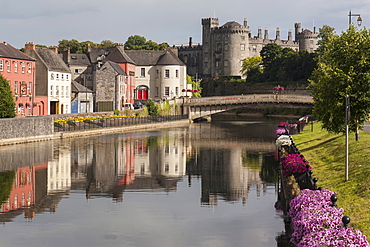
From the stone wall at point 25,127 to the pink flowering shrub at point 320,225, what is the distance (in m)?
36.9

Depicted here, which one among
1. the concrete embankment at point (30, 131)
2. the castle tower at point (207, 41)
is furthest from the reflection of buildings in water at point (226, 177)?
the castle tower at point (207, 41)

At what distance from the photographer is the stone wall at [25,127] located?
51125 millimetres

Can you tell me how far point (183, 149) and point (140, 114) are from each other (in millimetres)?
32587

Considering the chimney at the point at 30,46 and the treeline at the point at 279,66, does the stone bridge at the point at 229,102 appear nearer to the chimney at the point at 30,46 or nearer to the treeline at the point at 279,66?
A: the chimney at the point at 30,46

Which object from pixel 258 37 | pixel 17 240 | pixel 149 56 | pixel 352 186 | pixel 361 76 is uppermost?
pixel 258 37

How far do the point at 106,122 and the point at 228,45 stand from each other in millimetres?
109667

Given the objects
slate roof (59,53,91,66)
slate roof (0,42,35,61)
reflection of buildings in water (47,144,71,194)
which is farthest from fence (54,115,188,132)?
slate roof (59,53,91,66)

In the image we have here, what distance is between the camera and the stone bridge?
91312 millimetres

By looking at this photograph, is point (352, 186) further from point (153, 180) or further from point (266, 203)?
point (153, 180)

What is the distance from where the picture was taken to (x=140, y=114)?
87.3 m

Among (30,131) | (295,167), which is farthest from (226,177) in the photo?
(30,131)

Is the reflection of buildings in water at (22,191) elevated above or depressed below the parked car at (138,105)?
below

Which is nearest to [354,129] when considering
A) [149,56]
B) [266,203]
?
[266,203]

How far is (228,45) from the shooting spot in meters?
177
